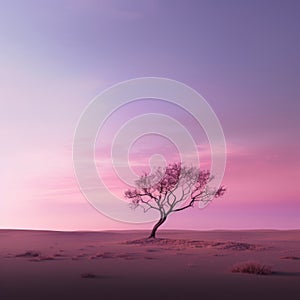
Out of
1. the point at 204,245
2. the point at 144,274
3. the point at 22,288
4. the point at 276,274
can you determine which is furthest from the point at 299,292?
the point at 204,245

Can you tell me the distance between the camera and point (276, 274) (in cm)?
1964

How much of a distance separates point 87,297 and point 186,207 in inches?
1637

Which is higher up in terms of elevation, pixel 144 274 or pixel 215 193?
pixel 215 193

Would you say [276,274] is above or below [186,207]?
below

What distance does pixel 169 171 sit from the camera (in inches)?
2131

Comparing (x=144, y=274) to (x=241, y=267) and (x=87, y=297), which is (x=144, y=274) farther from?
(x=87, y=297)

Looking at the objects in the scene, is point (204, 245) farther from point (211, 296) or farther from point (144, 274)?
point (211, 296)

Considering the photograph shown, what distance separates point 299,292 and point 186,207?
3982cm

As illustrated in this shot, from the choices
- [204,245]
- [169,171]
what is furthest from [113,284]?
[169,171]

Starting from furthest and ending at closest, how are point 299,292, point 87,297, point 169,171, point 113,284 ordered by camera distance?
1. point 169,171
2. point 113,284
3. point 299,292
4. point 87,297

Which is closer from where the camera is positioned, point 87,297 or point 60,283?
point 87,297

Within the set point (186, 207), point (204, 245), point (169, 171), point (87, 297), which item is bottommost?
point (87, 297)

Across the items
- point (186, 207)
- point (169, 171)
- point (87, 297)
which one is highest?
point (169, 171)

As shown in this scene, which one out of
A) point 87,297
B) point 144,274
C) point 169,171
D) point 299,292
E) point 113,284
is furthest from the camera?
point 169,171
